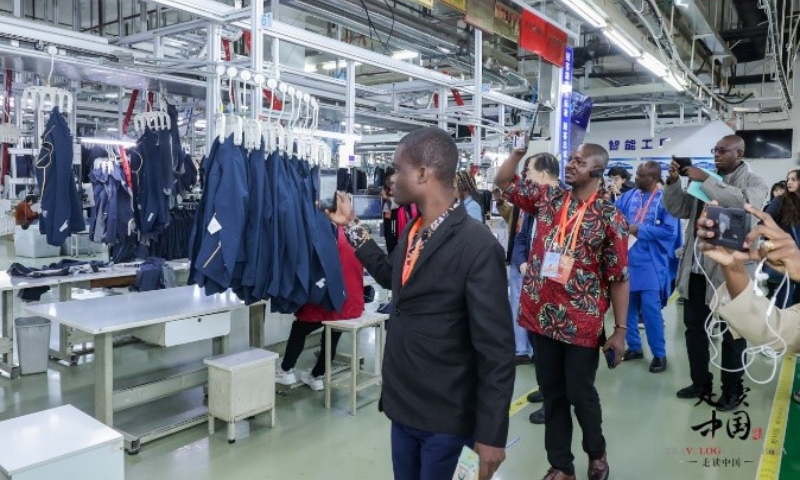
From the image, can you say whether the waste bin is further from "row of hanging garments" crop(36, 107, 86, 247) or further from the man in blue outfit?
the man in blue outfit

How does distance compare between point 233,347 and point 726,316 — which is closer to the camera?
point 726,316

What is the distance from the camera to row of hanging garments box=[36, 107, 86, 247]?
4.55m

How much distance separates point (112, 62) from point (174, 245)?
14.0 ft

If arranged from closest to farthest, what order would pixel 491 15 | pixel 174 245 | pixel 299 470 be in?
pixel 299 470
pixel 491 15
pixel 174 245

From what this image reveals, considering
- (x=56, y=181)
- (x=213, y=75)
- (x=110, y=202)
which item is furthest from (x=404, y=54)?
(x=213, y=75)

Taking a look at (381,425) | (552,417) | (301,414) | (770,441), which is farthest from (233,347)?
(770,441)

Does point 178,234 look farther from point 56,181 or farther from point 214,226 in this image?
point 214,226

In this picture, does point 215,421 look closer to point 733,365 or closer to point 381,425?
point 381,425

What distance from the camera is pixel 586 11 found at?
442cm

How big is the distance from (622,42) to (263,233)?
3.84 m

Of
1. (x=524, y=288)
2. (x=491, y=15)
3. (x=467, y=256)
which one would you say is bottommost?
(x=524, y=288)

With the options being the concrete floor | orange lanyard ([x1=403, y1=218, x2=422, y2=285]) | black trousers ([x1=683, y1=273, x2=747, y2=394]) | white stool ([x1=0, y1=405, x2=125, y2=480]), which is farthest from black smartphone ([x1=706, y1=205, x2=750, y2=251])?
black trousers ([x1=683, y1=273, x2=747, y2=394])

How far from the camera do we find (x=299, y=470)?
3.14 m

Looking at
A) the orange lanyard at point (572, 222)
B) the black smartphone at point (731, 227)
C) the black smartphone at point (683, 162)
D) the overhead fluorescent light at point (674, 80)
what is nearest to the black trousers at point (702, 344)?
the black smartphone at point (683, 162)
